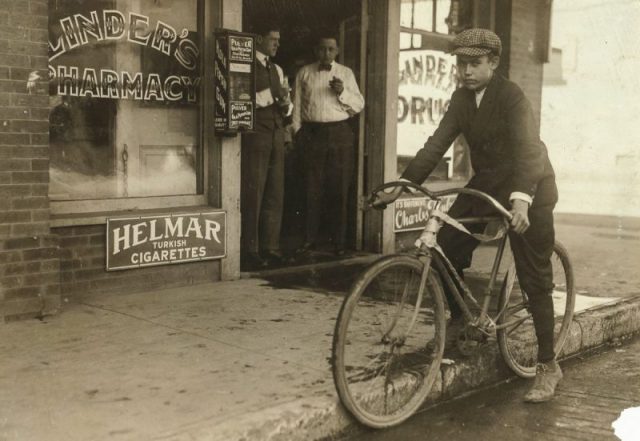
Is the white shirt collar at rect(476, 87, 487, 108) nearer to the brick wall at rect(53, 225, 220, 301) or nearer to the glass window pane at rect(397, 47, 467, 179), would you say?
the brick wall at rect(53, 225, 220, 301)

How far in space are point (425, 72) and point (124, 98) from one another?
4334 mm

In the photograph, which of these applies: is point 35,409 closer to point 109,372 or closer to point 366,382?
point 109,372

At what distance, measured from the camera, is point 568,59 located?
2750 cm

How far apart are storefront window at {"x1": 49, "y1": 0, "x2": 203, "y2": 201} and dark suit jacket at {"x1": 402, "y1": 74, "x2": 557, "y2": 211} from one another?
274cm

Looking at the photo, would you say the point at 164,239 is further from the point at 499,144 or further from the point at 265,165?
the point at 499,144

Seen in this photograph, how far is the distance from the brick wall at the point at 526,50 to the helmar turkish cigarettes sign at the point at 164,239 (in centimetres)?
507

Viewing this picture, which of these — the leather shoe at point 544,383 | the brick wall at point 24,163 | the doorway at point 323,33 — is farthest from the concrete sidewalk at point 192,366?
the doorway at point 323,33

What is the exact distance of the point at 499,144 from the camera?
→ 513 cm

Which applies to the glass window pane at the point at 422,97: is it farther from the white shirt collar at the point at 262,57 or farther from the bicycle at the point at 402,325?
the bicycle at the point at 402,325

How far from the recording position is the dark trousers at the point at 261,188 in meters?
8.17

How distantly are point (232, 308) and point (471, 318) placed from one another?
2.03m

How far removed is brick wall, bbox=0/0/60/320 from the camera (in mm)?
5676

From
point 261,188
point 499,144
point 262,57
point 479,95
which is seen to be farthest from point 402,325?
point 262,57

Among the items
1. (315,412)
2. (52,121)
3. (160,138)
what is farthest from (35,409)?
(160,138)
